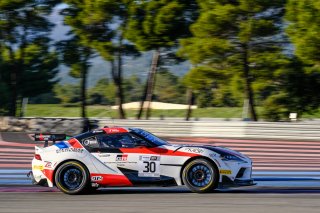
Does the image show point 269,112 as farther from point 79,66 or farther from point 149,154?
point 149,154

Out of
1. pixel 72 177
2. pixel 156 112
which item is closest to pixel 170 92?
pixel 156 112

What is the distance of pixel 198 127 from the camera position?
2348 centimetres

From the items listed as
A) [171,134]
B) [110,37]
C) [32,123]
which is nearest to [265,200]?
[171,134]

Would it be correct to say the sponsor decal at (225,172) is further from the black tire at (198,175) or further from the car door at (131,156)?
the car door at (131,156)

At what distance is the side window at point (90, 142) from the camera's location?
1055cm

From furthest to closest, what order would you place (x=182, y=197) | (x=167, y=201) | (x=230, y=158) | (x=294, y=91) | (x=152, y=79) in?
(x=152, y=79) < (x=294, y=91) < (x=230, y=158) < (x=182, y=197) < (x=167, y=201)

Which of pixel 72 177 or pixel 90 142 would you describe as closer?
pixel 72 177

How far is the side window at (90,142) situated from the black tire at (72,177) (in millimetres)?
369

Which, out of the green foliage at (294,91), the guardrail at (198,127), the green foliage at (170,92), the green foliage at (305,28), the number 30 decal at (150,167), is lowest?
the number 30 decal at (150,167)

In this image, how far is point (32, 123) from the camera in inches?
992

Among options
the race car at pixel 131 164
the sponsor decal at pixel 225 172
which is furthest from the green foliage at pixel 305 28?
the sponsor decal at pixel 225 172

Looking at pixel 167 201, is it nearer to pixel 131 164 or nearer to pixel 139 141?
pixel 131 164

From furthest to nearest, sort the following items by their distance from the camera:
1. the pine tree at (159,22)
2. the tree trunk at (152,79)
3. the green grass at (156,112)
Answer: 1. the green grass at (156,112)
2. the tree trunk at (152,79)
3. the pine tree at (159,22)

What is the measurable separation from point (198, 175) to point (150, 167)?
828mm
